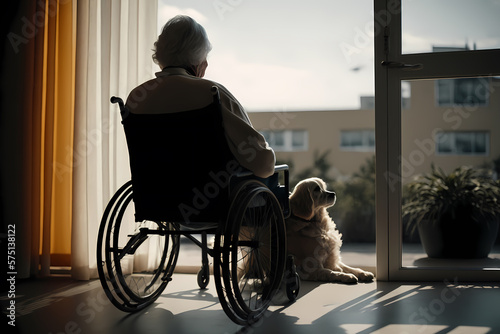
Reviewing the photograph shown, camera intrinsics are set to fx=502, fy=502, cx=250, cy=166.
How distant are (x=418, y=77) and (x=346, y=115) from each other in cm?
361

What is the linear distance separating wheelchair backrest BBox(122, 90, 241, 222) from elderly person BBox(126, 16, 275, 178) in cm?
4

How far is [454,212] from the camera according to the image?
2.65 meters

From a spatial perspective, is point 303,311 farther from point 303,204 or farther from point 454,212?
point 454,212

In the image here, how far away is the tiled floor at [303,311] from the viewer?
1.75 metres

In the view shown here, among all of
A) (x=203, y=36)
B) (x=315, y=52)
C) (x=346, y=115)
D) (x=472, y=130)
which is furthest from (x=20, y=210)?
(x=346, y=115)

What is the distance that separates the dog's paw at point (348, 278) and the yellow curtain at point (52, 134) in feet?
4.98

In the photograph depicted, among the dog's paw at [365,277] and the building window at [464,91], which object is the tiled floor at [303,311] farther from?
the building window at [464,91]

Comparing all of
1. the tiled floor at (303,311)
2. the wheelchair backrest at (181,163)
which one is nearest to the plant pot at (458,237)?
the tiled floor at (303,311)

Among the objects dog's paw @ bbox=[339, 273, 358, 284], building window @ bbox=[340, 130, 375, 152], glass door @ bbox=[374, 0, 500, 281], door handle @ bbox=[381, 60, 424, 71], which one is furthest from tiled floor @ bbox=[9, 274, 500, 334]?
building window @ bbox=[340, 130, 375, 152]

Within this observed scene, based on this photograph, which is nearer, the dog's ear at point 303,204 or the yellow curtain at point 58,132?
the dog's ear at point 303,204

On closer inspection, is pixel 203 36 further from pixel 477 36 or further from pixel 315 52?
pixel 315 52

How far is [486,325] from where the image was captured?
5.74ft

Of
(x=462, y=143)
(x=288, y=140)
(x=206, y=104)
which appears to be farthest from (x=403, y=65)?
(x=288, y=140)

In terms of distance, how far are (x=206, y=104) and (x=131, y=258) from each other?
1.29m
